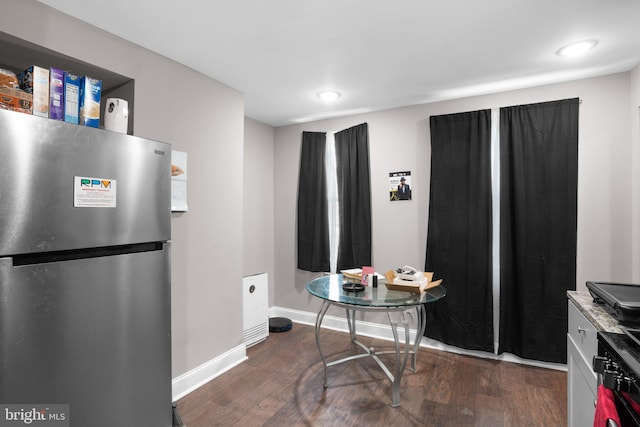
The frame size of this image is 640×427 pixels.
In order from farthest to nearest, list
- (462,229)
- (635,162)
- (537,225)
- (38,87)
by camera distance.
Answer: (462,229) → (537,225) → (635,162) → (38,87)

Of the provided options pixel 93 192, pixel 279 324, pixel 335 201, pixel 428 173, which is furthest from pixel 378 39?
pixel 279 324

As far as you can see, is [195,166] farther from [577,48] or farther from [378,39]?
[577,48]

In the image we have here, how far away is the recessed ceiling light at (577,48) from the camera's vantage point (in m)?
2.09

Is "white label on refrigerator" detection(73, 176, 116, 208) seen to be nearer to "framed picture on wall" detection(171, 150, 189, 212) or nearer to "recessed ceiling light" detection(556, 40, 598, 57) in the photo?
"framed picture on wall" detection(171, 150, 189, 212)

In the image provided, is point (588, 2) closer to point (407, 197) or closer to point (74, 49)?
point (407, 197)

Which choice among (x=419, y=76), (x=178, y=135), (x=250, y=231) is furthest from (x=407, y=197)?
(x=178, y=135)

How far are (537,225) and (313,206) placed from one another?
2251mm

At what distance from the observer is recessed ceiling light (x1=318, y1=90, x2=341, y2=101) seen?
9.71 feet

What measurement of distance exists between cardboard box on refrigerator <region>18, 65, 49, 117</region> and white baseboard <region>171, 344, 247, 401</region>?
1891 millimetres

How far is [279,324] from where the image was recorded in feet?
12.1

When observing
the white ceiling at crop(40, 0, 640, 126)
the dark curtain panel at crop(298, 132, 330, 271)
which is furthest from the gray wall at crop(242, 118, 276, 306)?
the white ceiling at crop(40, 0, 640, 126)

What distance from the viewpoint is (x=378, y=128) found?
3494mm

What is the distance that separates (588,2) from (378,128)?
1983mm

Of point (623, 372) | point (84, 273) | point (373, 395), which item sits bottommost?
point (373, 395)
